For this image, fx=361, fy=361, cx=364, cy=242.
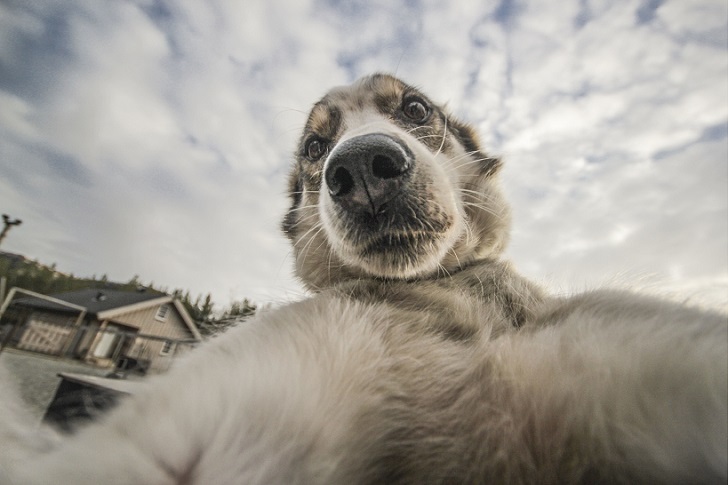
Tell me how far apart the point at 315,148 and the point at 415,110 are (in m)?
0.96

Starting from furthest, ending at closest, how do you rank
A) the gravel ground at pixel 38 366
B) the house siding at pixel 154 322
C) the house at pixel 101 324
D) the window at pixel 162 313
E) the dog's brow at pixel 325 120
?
1. the window at pixel 162 313
2. the house siding at pixel 154 322
3. the house at pixel 101 324
4. the gravel ground at pixel 38 366
5. the dog's brow at pixel 325 120

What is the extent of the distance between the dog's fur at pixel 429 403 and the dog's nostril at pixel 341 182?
72 centimetres

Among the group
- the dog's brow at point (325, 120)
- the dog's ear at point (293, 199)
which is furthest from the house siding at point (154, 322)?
the dog's brow at point (325, 120)

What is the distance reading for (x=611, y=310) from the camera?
3.90 ft

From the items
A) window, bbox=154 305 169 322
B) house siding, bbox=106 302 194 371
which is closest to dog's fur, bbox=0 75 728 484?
house siding, bbox=106 302 194 371

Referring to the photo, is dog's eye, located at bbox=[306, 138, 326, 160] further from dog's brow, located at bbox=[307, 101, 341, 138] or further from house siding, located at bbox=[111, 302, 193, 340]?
house siding, located at bbox=[111, 302, 193, 340]

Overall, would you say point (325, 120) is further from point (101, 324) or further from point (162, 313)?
point (162, 313)

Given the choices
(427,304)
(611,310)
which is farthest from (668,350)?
(427,304)

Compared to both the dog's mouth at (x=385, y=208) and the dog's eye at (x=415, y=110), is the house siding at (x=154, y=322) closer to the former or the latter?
the dog's eye at (x=415, y=110)

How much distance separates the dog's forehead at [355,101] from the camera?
10.5 ft

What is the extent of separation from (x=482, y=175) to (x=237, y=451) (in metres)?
2.78

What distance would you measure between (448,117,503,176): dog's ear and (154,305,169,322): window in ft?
81.1

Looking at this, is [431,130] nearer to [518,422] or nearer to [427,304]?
[427,304]

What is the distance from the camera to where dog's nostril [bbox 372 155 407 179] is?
196 cm
